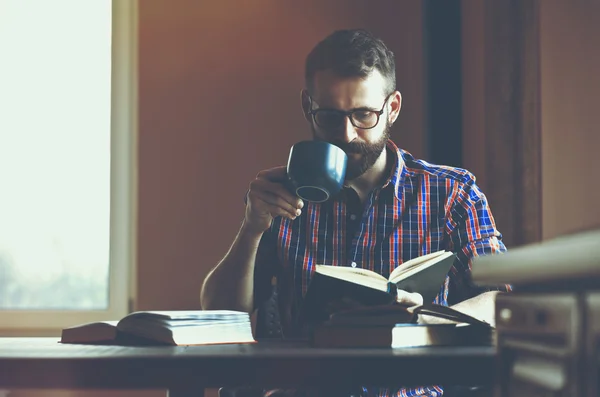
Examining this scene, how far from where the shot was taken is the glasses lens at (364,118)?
5.68ft

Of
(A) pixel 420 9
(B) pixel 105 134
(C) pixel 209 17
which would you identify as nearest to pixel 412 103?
(A) pixel 420 9

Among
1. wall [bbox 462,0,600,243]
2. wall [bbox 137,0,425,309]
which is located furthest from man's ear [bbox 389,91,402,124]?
wall [bbox 137,0,425,309]

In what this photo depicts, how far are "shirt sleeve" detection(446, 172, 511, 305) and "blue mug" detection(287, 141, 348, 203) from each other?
15.7 inches

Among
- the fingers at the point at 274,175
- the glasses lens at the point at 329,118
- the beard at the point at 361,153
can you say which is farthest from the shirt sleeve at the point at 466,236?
the fingers at the point at 274,175

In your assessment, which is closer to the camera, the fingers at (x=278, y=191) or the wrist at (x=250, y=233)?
the fingers at (x=278, y=191)

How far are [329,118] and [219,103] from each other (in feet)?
3.32

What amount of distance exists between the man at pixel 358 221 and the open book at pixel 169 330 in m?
0.44

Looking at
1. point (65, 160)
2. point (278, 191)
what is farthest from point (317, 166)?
point (65, 160)

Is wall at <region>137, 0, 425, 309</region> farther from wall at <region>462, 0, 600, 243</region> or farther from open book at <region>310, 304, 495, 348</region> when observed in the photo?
open book at <region>310, 304, 495, 348</region>

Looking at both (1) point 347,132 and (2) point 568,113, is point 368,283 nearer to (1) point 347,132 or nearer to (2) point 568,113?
(1) point 347,132

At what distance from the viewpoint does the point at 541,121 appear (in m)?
2.01

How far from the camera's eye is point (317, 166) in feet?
4.46

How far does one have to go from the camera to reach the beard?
1729 millimetres

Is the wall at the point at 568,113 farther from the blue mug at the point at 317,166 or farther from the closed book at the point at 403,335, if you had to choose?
the closed book at the point at 403,335
